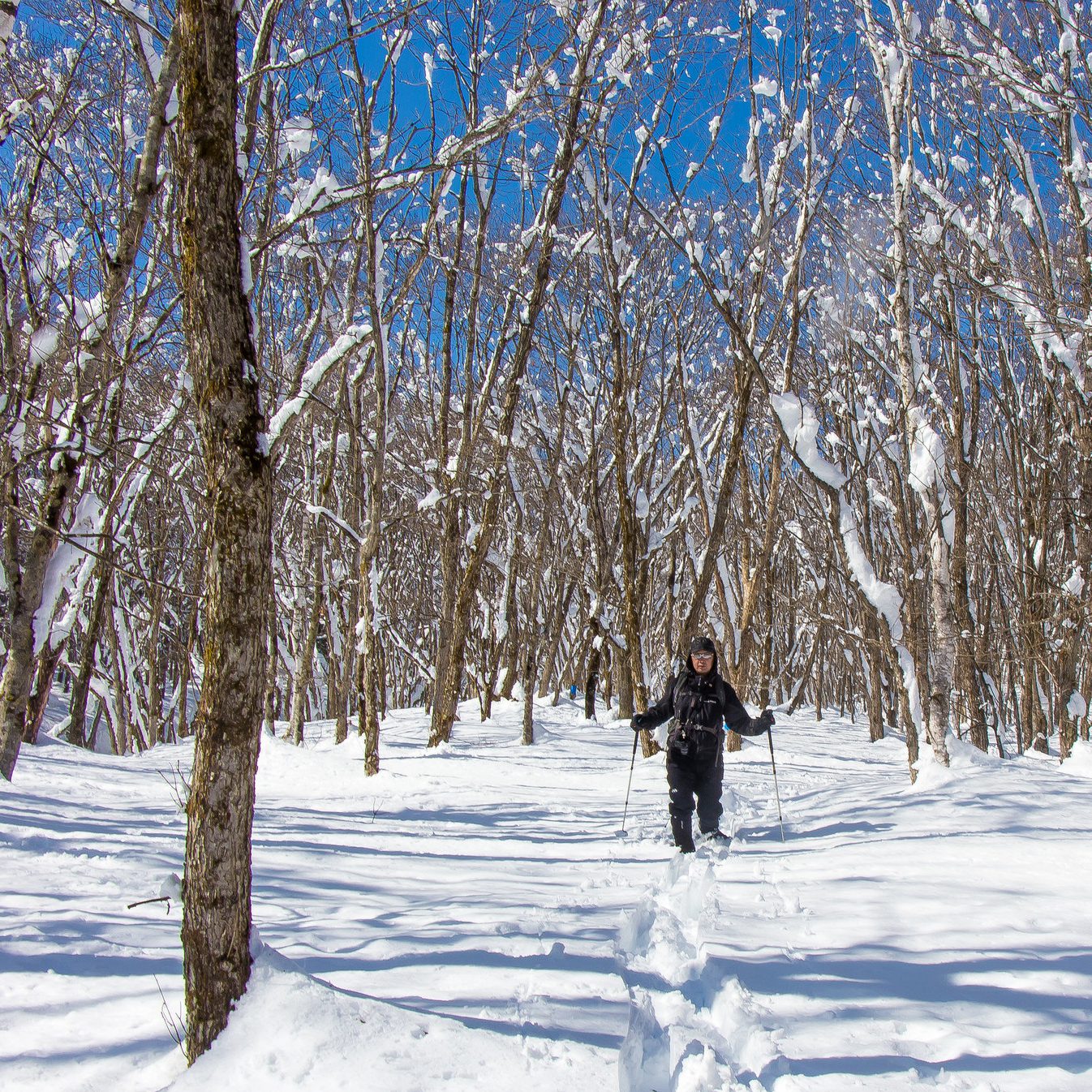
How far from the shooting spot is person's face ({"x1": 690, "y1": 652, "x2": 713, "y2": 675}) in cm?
586

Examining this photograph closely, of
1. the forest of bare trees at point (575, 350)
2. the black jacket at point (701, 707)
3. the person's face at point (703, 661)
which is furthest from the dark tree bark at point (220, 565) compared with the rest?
the person's face at point (703, 661)

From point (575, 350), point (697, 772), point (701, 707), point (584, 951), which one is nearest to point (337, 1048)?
point (584, 951)

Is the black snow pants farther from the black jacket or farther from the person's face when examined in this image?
the person's face

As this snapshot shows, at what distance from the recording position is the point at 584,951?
323 centimetres

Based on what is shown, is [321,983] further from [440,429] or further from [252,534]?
[440,429]

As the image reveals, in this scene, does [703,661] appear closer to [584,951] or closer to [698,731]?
[698,731]

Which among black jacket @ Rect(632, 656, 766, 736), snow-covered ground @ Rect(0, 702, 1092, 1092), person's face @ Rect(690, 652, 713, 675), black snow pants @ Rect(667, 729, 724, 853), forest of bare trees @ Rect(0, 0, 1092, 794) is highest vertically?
forest of bare trees @ Rect(0, 0, 1092, 794)

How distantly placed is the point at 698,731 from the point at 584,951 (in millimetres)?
2623

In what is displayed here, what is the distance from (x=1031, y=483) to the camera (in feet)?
37.6

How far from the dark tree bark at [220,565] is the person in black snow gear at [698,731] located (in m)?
3.63

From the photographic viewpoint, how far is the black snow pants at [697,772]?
5.50 metres

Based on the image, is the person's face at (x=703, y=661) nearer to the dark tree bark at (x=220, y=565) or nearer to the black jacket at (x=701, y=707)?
the black jacket at (x=701, y=707)

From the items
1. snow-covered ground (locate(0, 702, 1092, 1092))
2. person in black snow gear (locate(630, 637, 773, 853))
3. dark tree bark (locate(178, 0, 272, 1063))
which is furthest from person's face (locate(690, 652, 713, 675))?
dark tree bark (locate(178, 0, 272, 1063))

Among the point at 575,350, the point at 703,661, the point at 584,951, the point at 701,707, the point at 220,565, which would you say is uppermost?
the point at 575,350
